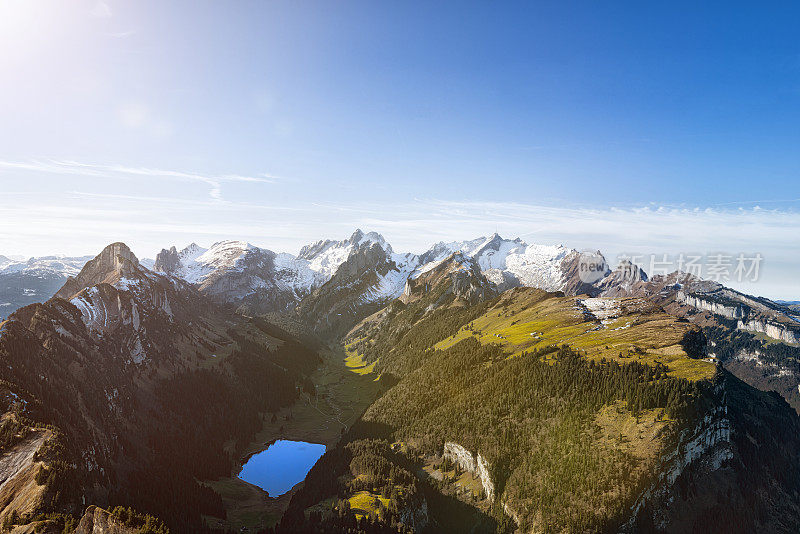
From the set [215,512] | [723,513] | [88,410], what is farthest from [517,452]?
[88,410]

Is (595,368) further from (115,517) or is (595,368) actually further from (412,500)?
(115,517)

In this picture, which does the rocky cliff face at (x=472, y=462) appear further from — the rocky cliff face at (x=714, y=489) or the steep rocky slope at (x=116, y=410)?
the steep rocky slope at (x=116, y=410)

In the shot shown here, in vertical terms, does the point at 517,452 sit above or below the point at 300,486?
above

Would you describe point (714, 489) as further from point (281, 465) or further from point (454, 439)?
point (281, 465)

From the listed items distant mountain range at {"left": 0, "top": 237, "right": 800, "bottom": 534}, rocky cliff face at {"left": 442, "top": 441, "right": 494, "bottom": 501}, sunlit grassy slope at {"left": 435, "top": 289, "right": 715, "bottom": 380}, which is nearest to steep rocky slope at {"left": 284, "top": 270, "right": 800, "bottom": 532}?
distant mountain range at {"left": 0, "top": 237, "right": 800, "bottom": 534}

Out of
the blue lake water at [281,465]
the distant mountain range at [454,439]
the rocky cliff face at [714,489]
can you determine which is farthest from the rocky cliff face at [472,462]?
the blue lake water at [281,465]

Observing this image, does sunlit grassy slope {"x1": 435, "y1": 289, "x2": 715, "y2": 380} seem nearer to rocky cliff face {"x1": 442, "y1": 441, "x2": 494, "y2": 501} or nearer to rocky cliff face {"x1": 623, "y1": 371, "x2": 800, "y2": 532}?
rocky cliff face {"x1": 623, "y1": 371, "x2": 800, "y2": 532}

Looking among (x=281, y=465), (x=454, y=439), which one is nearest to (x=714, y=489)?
(x=454, y=439)
